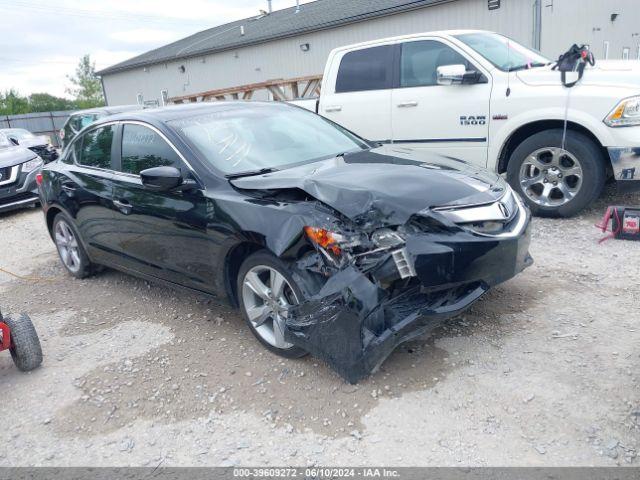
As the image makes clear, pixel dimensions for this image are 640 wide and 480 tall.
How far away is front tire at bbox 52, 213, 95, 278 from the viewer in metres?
5.18

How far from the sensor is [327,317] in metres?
2.88

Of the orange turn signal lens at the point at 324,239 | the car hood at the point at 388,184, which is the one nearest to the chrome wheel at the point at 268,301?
the orange turn signal lens at the point at 324,239

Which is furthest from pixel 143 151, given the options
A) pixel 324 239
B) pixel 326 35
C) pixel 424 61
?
pixel 326 35

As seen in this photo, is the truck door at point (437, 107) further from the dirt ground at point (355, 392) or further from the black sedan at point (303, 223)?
the dirt ground at point (355, 392)

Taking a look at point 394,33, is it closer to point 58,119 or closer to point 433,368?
point 433,368

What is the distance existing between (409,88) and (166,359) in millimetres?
4234

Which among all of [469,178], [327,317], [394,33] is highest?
[394,33]

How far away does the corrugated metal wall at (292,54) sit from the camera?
1495 cm

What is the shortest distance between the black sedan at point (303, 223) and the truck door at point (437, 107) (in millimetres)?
1824

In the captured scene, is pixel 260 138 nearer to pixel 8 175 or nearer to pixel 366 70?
pixel 366 70

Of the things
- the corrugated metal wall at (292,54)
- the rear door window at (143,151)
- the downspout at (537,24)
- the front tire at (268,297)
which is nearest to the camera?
the front tire at (268,297)

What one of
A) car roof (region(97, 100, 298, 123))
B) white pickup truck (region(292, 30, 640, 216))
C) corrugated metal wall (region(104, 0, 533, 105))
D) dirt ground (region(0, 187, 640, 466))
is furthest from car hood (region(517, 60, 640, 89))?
corrugated metal wall (region(104, 0, 533, 105))

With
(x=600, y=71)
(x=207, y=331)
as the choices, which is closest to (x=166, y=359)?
(x=207, y=331)

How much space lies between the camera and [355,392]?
299 centimetres
